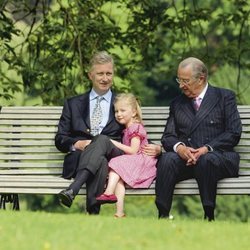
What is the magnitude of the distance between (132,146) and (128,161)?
0.68 ft

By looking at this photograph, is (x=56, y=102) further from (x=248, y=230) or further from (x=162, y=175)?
(x=248, y=230)

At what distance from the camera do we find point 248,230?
8.35 metres

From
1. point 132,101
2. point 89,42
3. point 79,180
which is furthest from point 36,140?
point 89,42

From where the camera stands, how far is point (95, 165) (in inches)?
387

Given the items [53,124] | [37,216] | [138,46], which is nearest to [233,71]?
[138,46]

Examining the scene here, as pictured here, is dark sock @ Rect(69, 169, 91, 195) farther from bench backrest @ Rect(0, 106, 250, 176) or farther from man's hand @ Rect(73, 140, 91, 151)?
bench backrest @ Rect(0, 106, 250, 176)

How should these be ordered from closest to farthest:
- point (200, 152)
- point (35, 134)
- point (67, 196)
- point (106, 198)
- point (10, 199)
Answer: point (67, 196), point (106, 198), point (200, 152), point (10, 199), point (35, 134)

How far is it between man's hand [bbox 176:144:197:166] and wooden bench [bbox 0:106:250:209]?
2.00 ft

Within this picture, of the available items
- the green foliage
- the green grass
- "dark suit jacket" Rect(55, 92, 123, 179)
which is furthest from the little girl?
Answer: the green foliage

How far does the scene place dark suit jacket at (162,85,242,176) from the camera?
10.1m

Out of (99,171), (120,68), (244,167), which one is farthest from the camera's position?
(120,68)

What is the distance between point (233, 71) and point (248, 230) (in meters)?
19.6

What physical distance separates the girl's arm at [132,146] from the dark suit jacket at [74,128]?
21 cm

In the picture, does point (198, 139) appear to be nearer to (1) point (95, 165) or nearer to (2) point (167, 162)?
(2) point (167, 162)
